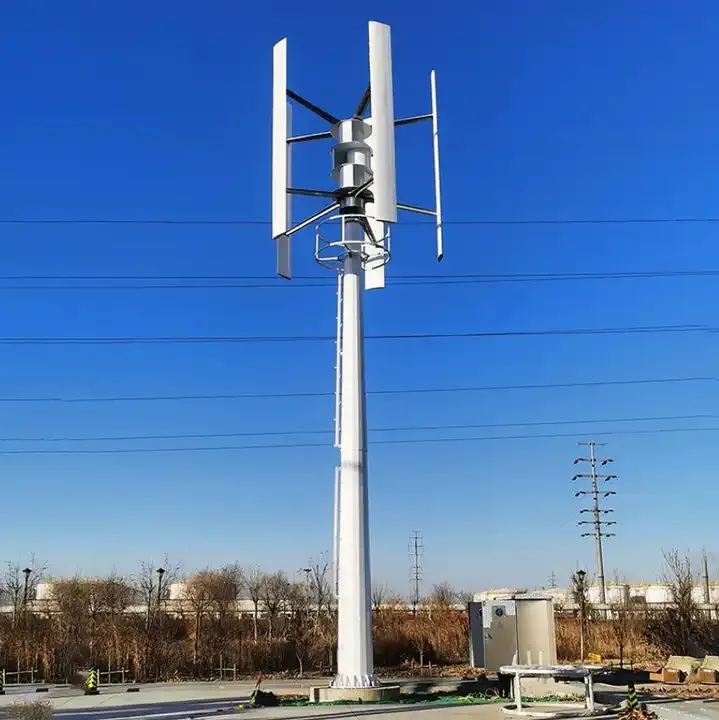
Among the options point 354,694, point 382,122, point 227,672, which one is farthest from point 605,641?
point 382,122

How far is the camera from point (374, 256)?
18.8m

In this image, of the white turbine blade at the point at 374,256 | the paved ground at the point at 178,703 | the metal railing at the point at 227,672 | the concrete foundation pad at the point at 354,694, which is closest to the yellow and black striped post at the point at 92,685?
the paved ground at the point at 178,703

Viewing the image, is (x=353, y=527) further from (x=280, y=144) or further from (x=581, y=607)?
(x=581, y=607)

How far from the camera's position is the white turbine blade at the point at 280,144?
18.2 m

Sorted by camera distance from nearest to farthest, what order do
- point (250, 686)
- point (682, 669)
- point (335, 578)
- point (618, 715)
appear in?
point (618, 715) → point (335, 578) → point (682, 669) → point (250, 686)

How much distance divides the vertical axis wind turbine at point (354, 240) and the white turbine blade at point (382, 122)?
0.8 inches

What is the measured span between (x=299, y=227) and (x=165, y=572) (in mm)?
19646

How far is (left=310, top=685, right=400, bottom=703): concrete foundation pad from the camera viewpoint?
16094 millimetres

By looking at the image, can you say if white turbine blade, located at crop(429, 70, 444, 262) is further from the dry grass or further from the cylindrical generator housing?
the dry grass

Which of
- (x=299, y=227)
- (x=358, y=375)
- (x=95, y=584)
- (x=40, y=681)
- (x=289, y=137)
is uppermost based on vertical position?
(x=289, y=137)

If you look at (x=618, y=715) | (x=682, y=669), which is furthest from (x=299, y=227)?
(x=682, y=669)

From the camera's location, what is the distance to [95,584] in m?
38.7

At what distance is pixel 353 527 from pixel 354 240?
243 inches

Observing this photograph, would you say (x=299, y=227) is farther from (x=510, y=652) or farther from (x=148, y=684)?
(x=148, y=684)
